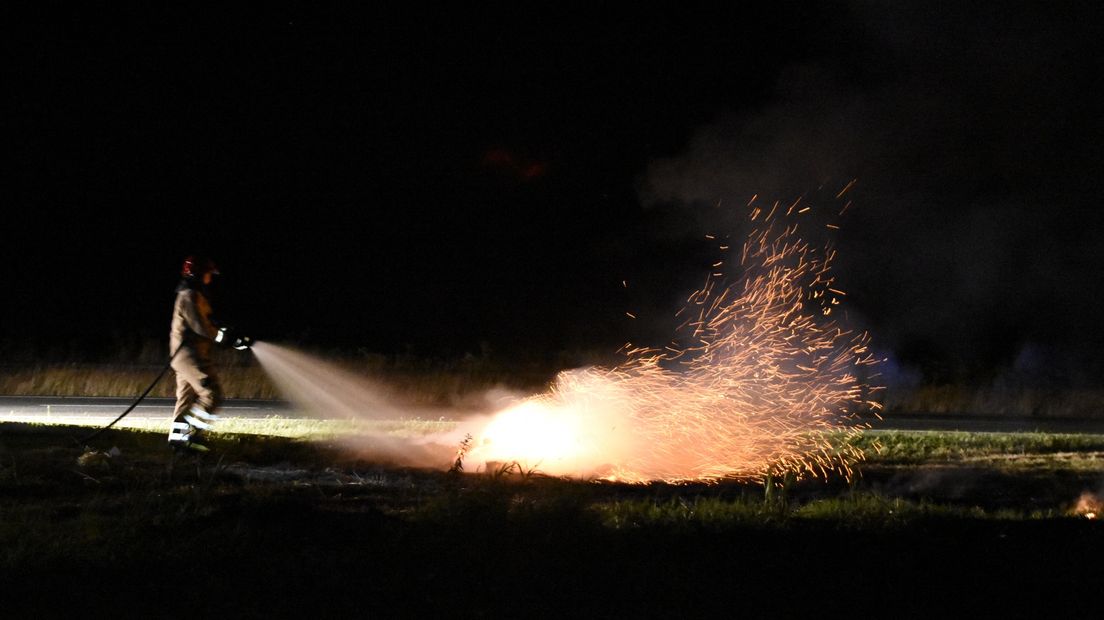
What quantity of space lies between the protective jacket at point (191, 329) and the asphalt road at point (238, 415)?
547 cm

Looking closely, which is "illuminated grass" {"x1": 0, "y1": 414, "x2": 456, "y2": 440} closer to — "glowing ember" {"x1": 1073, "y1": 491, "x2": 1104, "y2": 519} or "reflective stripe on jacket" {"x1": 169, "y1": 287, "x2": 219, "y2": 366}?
"reflective stripe on jacket" {"x1": 169, "y1": 287, "x2": 219, "y2": 366}

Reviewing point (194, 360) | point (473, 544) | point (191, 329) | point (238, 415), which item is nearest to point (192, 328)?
Answer: point (191, 329)

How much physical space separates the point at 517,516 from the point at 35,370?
19.1 m

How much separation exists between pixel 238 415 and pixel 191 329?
22.9 ft

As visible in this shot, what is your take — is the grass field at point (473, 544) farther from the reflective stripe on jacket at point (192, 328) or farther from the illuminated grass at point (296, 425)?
the illuminated grass at point (296, 425)

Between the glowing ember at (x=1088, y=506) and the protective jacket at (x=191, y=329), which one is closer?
the glowing ember at (x=1088, y=506)

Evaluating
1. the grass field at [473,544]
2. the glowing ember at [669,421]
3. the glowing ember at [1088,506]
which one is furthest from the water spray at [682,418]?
the glowing ember at [1088,506]

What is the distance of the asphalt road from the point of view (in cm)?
1767

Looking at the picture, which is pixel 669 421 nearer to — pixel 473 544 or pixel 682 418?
pixel 682 418

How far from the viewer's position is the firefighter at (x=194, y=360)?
38.9 feet

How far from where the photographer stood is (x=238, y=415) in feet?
61.0

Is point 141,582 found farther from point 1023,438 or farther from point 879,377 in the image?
point 879,377

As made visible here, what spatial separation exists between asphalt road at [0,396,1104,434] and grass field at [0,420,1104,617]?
6253mm

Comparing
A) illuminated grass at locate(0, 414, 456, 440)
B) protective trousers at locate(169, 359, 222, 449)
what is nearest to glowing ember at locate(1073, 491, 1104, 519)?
illuminated grass at locate(0, 414, 456, 440)
